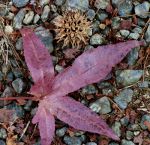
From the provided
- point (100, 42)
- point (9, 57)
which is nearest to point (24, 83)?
point (9, 57)

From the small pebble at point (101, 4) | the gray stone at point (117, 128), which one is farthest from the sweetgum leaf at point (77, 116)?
the small pebble at point (101, 4)

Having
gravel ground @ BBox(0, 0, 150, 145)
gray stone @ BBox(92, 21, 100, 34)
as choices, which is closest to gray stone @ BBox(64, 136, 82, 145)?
Result: gravel ground @ BBox(0, 0, 150, 145)

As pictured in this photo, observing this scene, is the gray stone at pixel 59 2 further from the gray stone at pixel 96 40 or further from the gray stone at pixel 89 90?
the gray stone at pixel 89 90

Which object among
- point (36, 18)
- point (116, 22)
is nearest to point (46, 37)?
point (36, 18)

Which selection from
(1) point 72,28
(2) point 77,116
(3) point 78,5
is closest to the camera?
(2) point 77,116

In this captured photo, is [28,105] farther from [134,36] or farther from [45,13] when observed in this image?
[134,36]

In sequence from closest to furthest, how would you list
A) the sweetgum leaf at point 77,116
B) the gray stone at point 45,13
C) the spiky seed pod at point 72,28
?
1. the sweetgum leaf at point 77,116
2. the spiky seed pod at point 72,28
3. the gray stone at point 45,13
